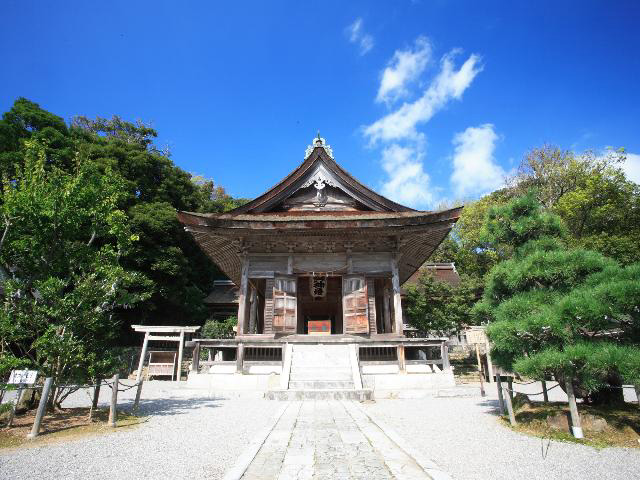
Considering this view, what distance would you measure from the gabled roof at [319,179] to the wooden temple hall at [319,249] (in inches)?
1.8

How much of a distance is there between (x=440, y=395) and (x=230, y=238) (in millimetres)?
9881

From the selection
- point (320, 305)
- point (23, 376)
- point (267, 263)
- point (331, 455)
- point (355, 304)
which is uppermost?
point (267, 263)

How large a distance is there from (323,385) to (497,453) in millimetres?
6285

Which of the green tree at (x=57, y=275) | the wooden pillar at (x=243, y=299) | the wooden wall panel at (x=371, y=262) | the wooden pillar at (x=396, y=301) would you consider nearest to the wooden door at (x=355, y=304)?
the wooden wall panel at (x=371, y=262)

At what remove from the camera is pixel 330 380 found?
1070 cm

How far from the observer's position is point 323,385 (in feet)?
34.3

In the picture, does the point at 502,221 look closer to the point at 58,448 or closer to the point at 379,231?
the point at 379,231

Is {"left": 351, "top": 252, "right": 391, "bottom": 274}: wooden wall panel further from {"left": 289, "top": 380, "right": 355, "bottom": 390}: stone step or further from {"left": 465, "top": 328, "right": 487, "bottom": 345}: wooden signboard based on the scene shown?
{"left": 289, "top": 380, "right": 355, "bottom": 390}: stone step

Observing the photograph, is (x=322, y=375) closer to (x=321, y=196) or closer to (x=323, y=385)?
(x=323, y=385)

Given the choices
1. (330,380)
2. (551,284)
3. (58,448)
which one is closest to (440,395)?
(330,380)

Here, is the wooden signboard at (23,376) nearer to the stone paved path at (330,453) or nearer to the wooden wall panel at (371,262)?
the stone paved path at (330,453)

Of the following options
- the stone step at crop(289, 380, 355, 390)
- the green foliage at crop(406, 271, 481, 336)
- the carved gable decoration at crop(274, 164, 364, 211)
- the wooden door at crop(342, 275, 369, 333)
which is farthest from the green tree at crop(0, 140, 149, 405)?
the green foliage at crop(406, 271, 481, 336)

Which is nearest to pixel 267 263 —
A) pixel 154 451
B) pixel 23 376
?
pixel 23 376

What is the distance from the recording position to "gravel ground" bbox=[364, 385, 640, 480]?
4.02 metres
